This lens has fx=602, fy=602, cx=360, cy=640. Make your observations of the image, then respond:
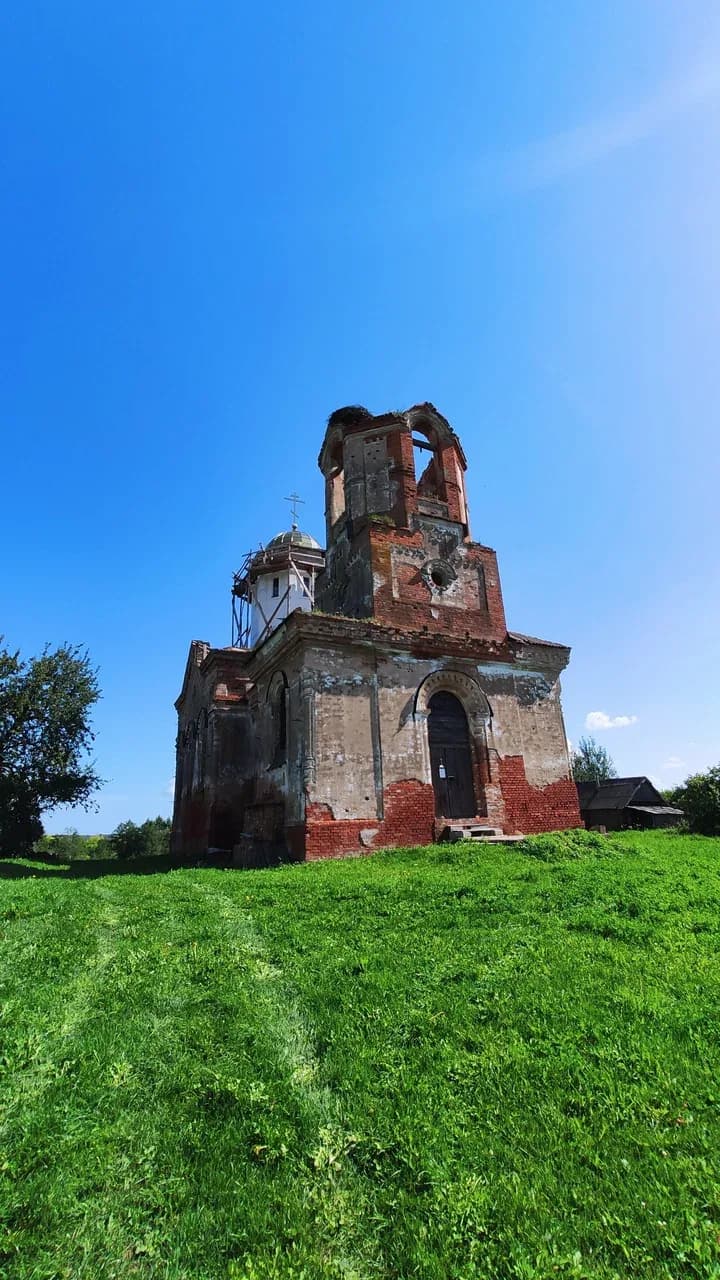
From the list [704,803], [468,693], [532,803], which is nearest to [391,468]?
[468,693]

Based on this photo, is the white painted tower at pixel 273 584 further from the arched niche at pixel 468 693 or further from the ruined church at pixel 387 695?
the arched niche at pixel 468 693

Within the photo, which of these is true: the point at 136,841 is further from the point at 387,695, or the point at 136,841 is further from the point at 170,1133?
the point at 170,1133

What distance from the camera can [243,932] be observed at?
24.1ft

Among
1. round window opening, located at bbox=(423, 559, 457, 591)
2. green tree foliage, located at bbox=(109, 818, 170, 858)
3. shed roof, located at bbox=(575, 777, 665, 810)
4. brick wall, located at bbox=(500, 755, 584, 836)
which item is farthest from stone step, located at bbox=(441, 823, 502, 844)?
green tree foliage, located at bbox=(109, 818, 170, 858)

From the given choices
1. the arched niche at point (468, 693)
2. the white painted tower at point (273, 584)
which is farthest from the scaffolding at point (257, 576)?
the arched niche at point (468, 693)

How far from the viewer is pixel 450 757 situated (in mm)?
16219

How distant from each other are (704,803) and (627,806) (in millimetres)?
9660

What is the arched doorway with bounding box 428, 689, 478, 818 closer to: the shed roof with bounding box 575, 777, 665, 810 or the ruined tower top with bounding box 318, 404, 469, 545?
the ruined tower top with bounding box 318, 404, 469, 545

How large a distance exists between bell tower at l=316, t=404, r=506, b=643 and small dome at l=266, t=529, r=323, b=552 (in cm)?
1417

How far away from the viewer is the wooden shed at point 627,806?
29375mm

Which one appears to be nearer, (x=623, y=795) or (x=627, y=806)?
(x=627, y=806)

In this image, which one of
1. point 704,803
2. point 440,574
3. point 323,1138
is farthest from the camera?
point 704,803

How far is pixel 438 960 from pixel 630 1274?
134 inches

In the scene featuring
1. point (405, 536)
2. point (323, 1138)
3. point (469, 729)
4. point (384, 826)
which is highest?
point (405, 536)
